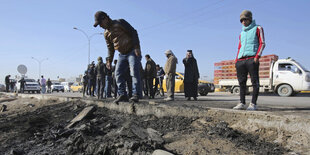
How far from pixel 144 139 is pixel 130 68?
2113mm

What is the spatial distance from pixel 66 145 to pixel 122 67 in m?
1.99

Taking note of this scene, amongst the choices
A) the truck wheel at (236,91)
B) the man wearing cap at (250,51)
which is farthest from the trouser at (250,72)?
the truck wheel at (236,91)

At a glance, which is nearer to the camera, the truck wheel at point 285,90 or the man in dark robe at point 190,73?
the man in dark robe at point 190,73

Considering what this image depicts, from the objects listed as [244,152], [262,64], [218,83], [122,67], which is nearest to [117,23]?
[122,67]

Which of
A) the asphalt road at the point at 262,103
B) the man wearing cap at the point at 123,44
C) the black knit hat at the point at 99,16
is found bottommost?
the asphalt road at the point at 262,103

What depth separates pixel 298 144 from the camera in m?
2.06

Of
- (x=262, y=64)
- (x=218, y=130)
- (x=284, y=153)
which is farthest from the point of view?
(x=262, y=64)

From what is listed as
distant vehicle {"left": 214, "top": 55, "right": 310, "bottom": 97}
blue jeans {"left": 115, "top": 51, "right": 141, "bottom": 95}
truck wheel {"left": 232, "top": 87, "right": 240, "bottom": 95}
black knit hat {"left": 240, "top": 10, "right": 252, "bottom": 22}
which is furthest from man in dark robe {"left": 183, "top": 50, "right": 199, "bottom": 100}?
truck wheel {"left": 232, "top": 87, "right": 240, "bottom": 95}

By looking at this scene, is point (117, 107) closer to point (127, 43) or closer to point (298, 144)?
point (127, 43)

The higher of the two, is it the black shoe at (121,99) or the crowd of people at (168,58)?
the crowd of people at (168,58)

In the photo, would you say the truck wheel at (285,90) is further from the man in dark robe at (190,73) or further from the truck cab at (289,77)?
the man in dark robe at (190,73)

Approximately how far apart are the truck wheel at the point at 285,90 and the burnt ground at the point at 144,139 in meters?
10.8

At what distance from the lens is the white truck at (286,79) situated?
444 inches

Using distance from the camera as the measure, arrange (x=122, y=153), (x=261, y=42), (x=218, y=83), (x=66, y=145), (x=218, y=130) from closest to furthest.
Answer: (x=122, y=153)
(x=218, y=130)
(x=66, y=145)
(x=261, y=42)
(x=218, y=83)
